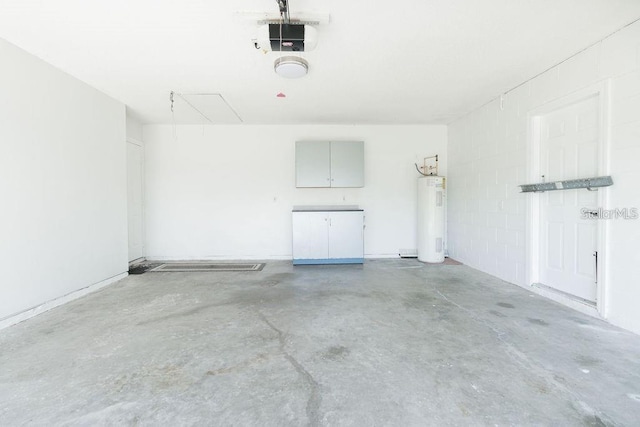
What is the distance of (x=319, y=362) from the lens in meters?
1.91

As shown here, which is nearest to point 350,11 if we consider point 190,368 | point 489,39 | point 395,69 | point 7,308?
point 395,69

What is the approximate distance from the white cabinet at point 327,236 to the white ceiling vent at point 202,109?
202 cm

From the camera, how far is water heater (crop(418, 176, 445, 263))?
4934 mm

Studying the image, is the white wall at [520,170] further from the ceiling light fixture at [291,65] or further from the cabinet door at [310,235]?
the ceiling light fixture at [291,65]

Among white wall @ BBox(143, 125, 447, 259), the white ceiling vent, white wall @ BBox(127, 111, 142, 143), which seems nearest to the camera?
the white ceiling vent

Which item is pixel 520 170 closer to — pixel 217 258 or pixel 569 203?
pixel 569 203

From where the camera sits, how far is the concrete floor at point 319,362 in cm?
146

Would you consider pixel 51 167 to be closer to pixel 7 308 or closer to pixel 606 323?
pixel 7 308

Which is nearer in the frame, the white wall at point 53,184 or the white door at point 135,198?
the white wall at point 53,184

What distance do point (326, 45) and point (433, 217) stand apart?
3.46 m

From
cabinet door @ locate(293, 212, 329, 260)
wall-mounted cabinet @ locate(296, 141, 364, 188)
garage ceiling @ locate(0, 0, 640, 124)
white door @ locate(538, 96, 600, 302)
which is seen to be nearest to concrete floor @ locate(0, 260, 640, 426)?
white door @ locate(538, 96, 600, 302)

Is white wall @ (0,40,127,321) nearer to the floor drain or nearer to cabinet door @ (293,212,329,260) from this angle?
the floor drain

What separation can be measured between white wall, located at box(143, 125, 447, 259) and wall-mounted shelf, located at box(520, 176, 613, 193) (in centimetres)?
225

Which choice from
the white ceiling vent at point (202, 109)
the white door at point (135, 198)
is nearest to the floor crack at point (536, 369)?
the white ceiling vent at point (202, 109)
